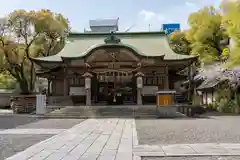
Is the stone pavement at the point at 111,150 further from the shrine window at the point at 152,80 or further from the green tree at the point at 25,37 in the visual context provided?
the green tree at the point at 25,37

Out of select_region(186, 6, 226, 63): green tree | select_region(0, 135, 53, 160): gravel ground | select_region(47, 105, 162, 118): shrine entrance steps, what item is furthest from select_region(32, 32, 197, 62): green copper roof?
select_region(0, 135, 53, 160): gravel ground

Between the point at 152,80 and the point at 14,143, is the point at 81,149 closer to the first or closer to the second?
the point at 14,143

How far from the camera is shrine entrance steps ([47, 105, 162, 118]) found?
17750mm

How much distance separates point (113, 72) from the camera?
77.0 feet

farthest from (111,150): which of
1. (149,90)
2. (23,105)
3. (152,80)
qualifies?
(152,80)

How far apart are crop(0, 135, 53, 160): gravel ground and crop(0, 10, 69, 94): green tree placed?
1889 centimetres

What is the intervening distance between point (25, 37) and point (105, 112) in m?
15.1

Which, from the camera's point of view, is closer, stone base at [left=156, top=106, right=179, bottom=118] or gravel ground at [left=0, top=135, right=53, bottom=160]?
gravel ground at [left=0, top=135, right=53, bottom=160]

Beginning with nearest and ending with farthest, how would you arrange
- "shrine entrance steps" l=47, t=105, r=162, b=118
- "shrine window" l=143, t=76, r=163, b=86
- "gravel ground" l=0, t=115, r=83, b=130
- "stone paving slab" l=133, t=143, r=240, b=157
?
"stone paving slab" l=133, t=143, r=240, b=157, "gravel ground" l=0, t=115, r=83, b=130, "shrine entrance steps" l=47, t=105, r=162, b=118, "shrine window" l=143, t=76, r=163, b=86

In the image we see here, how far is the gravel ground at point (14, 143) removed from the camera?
6.74 meters

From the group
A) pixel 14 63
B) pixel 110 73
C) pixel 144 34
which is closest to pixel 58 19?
pixel 14 63

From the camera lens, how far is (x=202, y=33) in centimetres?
2812

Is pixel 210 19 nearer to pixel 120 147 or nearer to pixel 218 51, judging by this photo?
pixel 218 51

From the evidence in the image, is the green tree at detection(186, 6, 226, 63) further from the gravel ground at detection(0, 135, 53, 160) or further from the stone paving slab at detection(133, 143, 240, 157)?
the gravel ground at detection(0, 135, 53, 160)
